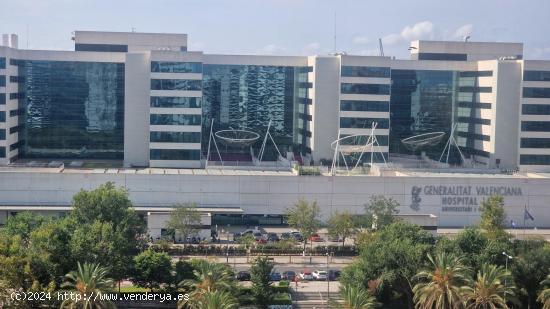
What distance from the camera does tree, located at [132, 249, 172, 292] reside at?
45.8 m

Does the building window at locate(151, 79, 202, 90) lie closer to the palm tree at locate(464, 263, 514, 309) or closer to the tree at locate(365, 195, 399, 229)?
the tree at locate(365, 195, 399, 229)

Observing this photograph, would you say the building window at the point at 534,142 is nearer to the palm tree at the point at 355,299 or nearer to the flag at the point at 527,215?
the flag at the point at 527,215

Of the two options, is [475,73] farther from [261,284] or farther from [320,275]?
[261,284]

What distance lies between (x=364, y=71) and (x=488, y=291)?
1526 inches

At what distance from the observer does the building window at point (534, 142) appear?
254ft

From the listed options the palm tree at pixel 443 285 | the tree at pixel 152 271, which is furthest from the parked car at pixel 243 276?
the palm tree at pixel 443 285

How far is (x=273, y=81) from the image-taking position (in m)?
83.6

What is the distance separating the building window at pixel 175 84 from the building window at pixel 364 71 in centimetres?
1380

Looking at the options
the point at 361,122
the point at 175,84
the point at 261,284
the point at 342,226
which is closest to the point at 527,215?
the point at 361,122

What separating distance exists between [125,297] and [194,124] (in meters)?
30.6

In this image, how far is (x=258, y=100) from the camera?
274 ft

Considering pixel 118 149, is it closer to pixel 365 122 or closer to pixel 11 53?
pixel 11 53

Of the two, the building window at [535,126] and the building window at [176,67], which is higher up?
the building window at [176,67]

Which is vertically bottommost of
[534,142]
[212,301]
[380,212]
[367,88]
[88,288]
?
[212,301]
